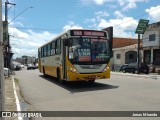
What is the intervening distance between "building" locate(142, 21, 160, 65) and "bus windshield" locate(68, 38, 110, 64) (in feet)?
79.4

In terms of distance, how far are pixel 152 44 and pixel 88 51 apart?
2632 cm

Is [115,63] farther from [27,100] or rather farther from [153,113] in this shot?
[153,113]

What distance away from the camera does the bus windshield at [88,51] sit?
16.6 meters

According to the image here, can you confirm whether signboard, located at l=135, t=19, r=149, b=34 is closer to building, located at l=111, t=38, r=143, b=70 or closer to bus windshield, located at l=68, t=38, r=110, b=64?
building, located at l=111, t=38, r=143, b=70

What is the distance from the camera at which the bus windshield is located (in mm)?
16641

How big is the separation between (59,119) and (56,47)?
1194 centimetres

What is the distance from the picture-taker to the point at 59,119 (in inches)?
348

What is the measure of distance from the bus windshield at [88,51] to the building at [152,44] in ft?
79.4

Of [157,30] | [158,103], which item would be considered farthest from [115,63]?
[158,103]

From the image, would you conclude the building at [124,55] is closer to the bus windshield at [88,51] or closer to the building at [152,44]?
the building at [152,44]

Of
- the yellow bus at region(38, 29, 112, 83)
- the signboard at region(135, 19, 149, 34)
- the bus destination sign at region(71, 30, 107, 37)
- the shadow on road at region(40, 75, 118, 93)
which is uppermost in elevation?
the signboard at region(135, 19, 149, 34)

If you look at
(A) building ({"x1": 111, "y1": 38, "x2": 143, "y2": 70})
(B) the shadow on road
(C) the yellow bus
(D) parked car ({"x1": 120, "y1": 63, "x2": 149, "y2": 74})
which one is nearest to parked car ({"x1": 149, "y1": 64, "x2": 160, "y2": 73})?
(D) parked car ({"x1": 120, "y1": 63, "x2": 149, "y2": 74})

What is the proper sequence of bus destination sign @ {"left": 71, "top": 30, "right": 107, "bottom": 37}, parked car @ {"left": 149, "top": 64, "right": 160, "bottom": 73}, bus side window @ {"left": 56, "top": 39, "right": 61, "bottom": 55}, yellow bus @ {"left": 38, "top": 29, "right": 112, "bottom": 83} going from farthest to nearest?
1. parked car @ {"left": 149, "top": 64, "right": 160, "bottom": 73}
2. bus side window @ {"left": 56, "top": 39, "right": 61, "bottom": 55}
3. bus destination sign @ {"left": 71, "top": 30, "right": 107, "bottom": 37}
4. yellow bus @ {"left": 38, "top": 29, "right": 112, "bottom": 83}

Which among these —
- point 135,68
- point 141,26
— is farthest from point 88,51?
point 135,68
